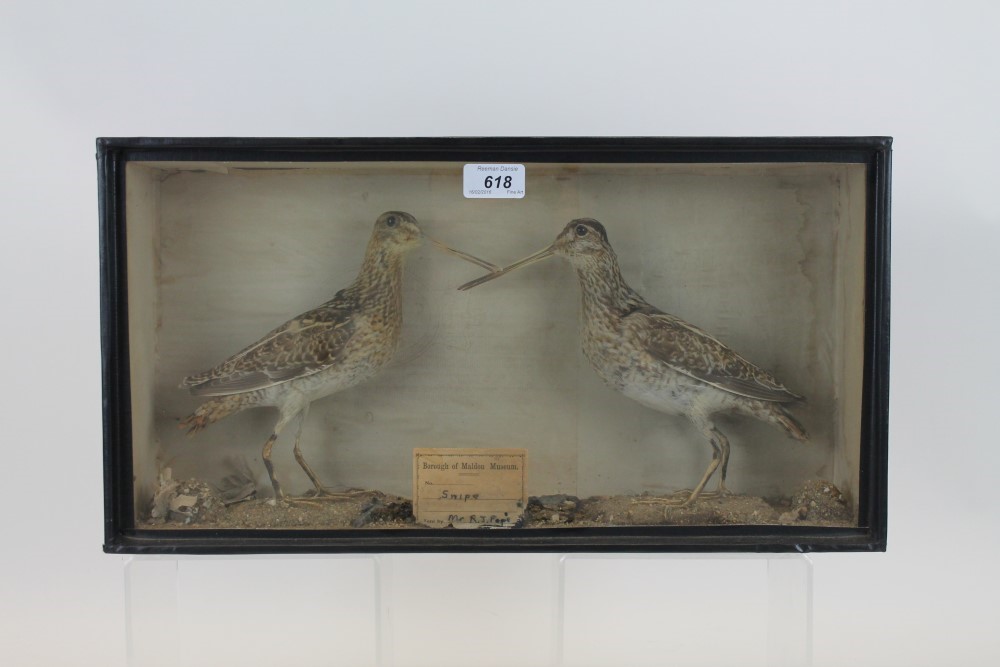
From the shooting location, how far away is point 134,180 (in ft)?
4.98

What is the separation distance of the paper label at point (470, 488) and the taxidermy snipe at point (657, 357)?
0.83 ft

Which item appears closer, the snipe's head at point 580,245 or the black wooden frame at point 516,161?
the black wooden frame at point 516,161

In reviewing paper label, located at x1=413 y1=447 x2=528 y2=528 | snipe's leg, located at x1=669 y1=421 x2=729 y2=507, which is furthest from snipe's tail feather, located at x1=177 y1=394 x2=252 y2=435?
snipe's leg, located at x1=669 y1=421 x2=729 y2=507

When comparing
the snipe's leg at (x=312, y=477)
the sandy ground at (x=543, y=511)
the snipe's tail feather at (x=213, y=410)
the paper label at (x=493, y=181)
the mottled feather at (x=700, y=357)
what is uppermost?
the paper label at (x=493, y=181)

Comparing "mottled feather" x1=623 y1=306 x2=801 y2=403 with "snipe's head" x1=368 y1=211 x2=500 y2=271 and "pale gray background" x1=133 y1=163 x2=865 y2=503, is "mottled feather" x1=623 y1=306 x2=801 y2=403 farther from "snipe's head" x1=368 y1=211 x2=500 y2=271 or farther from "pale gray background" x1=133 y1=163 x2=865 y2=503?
"snipe's head" x1=368 y1=211 x2=500 y2=271

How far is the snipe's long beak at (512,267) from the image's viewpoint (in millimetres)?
1588

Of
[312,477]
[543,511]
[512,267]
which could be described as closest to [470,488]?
[543,511]

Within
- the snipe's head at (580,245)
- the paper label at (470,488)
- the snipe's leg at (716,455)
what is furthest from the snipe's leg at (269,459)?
the snipe's leg at (716,455)

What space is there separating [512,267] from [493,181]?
175 mm

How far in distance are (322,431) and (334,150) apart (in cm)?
53

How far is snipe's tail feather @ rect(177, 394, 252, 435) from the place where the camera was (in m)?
1.60

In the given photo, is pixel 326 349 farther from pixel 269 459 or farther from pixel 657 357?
pixel 657 357

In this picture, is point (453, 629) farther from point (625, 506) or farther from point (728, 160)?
point (728, 160)

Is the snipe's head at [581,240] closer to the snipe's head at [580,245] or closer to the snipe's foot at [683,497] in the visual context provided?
the snipe's head at [580,245]
